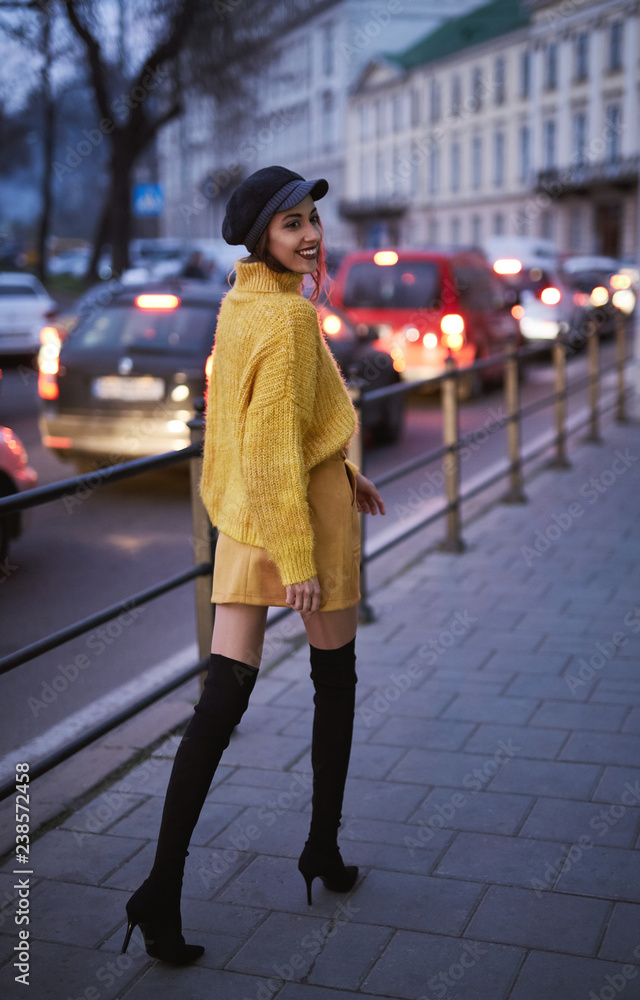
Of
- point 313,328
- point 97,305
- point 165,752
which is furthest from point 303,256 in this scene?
point 97,305

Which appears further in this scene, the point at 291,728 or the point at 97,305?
the point at 97,305

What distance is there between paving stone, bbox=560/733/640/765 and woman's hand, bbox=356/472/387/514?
137 centimetres

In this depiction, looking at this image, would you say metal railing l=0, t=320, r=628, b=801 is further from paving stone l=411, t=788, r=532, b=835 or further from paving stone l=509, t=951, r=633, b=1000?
paving stone l=509, t=951, r=633, b=1000

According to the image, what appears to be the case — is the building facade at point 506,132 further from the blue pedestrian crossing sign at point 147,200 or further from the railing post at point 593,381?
the railing post at point 593,381

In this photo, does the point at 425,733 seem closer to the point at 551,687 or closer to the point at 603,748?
the point at 603,748

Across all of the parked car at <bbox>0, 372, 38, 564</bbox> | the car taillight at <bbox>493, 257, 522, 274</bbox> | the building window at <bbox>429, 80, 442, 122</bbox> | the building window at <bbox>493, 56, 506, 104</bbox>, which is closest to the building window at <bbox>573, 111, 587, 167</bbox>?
the building window at <bbox>493, 56, 506, 104</bbox>

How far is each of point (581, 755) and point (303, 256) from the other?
2.16 m

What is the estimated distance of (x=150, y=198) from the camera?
2478 centimetres

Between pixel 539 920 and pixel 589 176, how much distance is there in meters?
56.5

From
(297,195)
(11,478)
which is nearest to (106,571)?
(11,478)

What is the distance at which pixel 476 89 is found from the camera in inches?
2564

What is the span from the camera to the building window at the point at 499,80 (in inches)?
2488

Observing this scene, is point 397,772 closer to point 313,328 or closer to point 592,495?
point 313,328

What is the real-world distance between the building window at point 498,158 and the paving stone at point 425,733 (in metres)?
63.3
